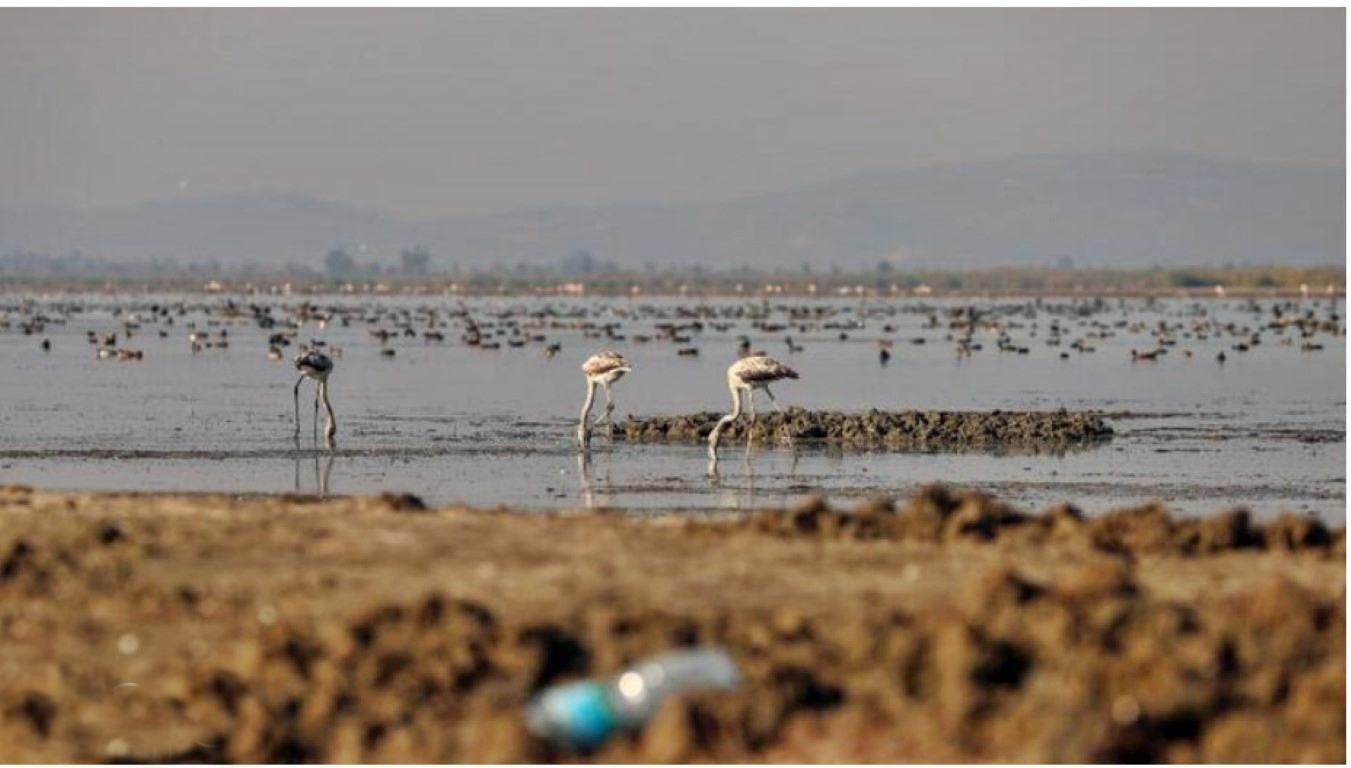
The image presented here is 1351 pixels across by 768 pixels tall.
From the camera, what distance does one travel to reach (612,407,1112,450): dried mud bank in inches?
1228

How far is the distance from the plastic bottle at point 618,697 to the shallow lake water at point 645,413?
11408 mm

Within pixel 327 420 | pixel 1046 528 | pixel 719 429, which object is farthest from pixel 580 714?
pixel 327 420

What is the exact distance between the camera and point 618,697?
11.2m

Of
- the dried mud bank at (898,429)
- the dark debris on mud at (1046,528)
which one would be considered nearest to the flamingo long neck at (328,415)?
the dried mud bank at (898,429)

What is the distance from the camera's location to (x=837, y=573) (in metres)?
13.3

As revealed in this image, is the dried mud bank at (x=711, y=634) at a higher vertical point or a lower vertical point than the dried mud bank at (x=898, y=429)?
higher

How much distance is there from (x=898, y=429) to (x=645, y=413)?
17.7 ft

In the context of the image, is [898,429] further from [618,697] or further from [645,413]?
[618,697]

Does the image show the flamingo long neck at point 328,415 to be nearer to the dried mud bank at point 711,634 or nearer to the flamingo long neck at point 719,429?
the flamingo long neck at point 719,429

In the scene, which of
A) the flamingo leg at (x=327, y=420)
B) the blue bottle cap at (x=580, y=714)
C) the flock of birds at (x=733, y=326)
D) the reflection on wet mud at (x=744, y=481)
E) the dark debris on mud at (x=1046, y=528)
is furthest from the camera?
the flock of birds at (x=733, y=326)

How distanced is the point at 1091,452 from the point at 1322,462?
105 inches

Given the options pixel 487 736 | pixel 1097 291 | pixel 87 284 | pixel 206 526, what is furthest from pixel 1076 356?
pixel 87 284

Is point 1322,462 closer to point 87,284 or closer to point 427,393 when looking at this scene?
point 427,393

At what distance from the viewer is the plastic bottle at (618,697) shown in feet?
36.1
